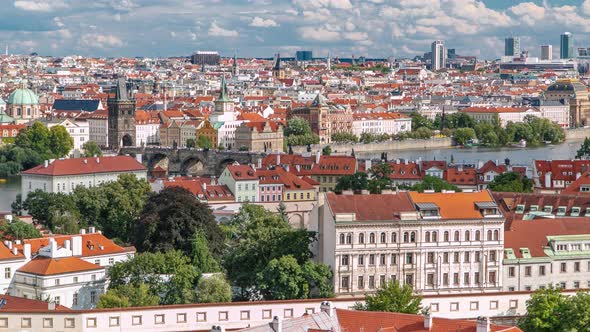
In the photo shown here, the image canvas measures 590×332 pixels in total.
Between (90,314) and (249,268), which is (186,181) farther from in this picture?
(90,314)

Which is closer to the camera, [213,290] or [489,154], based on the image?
[213,290]

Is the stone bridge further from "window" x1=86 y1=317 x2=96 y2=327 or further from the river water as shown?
"window" x1=86 y1=317 x2=96 y2=327

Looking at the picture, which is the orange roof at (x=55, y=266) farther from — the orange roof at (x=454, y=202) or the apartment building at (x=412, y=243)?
the orange roof at (x=454, y=202)

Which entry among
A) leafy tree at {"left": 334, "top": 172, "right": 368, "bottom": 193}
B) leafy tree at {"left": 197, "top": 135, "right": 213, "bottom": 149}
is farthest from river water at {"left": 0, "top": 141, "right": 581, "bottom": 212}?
leafy tree at {"left": 334, "top": 172, "right": 368, "bottom": 193}

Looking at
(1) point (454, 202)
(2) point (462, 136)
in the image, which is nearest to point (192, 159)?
(2) point (462, 136)

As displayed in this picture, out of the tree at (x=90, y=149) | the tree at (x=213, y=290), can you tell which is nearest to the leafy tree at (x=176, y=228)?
the tree at (x=213, y=290)

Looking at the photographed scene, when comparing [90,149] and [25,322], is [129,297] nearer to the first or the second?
[25,322]
